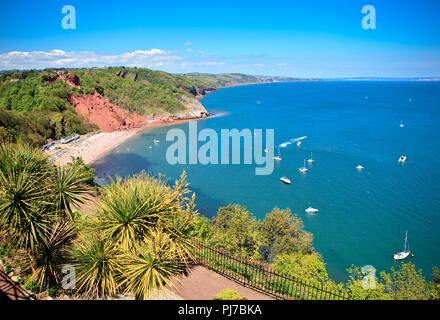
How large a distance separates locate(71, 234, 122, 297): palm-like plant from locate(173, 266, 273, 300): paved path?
2.34 m

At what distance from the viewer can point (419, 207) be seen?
3556 centimetres

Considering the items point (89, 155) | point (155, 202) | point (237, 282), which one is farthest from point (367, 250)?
point (89, 155)

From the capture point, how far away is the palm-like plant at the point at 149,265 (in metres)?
9.03

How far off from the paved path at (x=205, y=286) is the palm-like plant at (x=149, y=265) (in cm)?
68

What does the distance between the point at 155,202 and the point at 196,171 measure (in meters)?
39.8

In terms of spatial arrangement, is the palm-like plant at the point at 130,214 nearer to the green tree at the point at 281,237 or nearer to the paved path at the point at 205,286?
the paved path at the point at 205,286

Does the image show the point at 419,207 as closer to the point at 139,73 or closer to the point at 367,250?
the point at 367,250

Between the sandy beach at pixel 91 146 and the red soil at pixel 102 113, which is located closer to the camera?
the sandy beach at pixel 91 146

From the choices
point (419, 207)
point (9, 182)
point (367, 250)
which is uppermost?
point (9, 182)

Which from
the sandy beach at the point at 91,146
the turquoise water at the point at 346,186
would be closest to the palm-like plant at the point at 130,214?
the turquoise water at the point at 346,186

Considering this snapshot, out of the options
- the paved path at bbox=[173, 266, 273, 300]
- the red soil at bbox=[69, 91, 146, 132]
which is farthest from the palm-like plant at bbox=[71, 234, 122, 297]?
the red soil at bbox=[69, 91, 146, 132]
